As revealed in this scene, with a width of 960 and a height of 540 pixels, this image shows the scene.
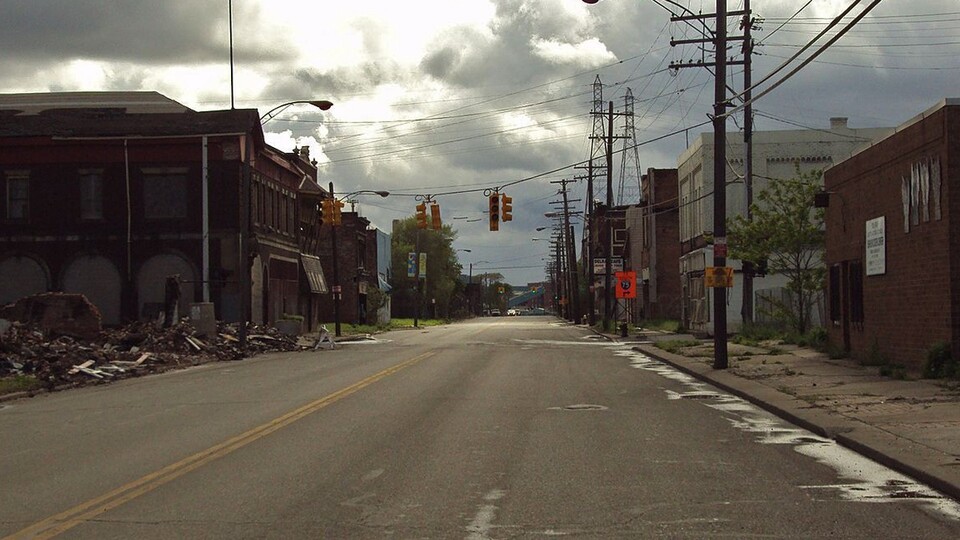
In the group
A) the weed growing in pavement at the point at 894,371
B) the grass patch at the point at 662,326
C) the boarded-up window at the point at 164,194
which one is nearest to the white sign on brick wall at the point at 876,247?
the weed growing in pavement at the point at 894,371

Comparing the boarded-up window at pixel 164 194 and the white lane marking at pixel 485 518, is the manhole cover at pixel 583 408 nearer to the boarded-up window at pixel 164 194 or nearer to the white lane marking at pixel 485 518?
the white lane marking at pixel 485 518

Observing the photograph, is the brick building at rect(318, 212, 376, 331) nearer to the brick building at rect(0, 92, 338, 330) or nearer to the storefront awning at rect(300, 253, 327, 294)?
the storefront awning at rect(300, 253, 327, 294)

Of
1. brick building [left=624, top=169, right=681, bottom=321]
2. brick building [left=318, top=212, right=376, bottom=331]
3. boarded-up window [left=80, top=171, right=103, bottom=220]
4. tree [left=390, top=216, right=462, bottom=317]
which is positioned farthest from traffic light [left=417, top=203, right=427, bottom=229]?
tree [left=390, top=216, right=462, bottom=317]

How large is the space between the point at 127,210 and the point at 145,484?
132 ft

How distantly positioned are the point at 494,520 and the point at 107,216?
43.7m

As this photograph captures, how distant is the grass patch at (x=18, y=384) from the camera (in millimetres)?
21469

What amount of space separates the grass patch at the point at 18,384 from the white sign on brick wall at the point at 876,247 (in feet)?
60.4

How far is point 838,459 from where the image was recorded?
11.3m

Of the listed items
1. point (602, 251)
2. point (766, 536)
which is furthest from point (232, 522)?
point (602, 251)

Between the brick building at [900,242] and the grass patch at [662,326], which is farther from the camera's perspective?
the grass patch at [662,326]

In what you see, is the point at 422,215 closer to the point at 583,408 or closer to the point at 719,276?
the point at 719,276

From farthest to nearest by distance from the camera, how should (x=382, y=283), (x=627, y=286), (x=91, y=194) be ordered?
(x=382, y=283), (x=627, y=286), (x=91, y=194)

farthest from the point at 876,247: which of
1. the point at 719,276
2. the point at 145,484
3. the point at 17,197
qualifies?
the point at 17,197

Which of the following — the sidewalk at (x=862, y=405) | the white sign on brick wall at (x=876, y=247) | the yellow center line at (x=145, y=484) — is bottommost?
the yellow center line at (x=145, y=484)
